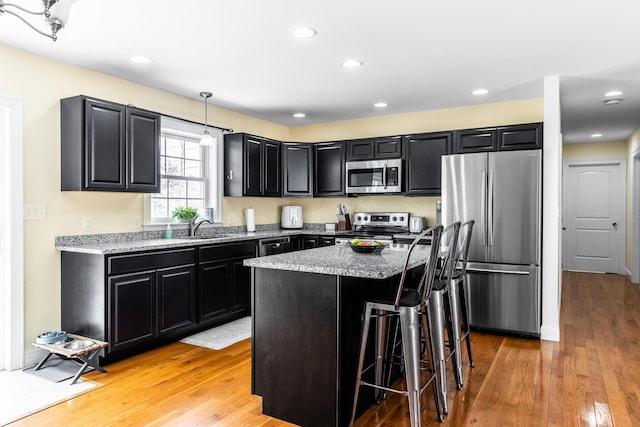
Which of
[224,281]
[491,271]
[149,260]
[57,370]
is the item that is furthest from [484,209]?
[57,370]

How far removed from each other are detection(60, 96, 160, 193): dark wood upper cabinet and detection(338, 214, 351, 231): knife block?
2.71 m

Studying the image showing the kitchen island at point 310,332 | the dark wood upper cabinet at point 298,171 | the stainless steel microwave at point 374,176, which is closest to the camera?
the kitchen island at point 310,332

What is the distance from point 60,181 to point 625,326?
560cm

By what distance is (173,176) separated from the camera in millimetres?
4621

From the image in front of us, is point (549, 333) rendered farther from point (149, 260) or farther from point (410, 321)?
point (149, 260)

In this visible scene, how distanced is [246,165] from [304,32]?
2372 millimetres

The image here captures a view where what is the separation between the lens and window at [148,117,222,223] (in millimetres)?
4480

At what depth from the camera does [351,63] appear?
11.8 ft

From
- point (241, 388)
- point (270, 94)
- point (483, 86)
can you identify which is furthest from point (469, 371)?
point (270, 94)

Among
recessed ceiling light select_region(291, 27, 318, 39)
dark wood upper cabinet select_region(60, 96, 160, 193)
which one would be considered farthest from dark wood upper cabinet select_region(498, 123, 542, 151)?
dark wood upper cabinet select_region(60, 96, 160, 193)

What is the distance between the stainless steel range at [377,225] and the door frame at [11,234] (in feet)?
10.6

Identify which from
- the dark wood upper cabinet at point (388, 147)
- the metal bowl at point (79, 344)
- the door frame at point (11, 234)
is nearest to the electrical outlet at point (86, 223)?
the door frame at point (11, 234)

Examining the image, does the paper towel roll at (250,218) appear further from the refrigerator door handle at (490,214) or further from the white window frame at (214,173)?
the refrigerator door handle at (490,214)

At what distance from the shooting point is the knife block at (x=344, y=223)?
5.79 m
